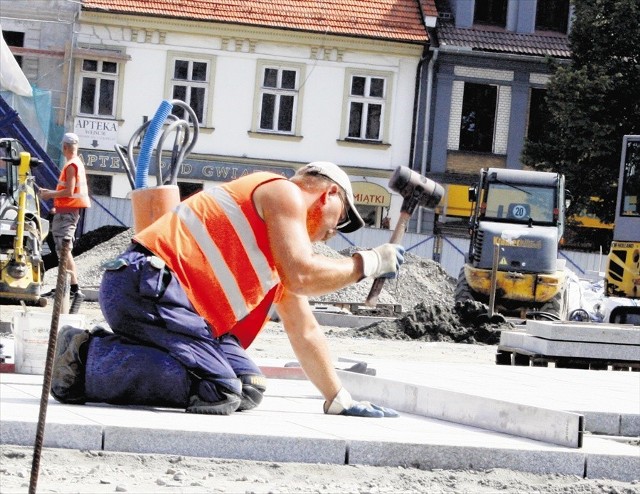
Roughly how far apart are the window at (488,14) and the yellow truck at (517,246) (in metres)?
16.4

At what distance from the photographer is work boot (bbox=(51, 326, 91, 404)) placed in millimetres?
6703

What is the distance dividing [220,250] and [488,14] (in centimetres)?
3378

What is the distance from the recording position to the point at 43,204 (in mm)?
24984

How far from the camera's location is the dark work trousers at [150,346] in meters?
6.56

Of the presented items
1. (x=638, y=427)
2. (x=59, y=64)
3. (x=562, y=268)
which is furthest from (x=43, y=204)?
(x=638, y=427)

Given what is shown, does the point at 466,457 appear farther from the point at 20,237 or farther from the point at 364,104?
the point at 364,104

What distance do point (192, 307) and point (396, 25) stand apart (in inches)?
1268

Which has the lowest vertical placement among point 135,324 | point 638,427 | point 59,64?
point 638,427

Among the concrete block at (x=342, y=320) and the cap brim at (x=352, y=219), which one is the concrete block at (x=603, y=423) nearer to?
the cap brim at (x=352, y=219)

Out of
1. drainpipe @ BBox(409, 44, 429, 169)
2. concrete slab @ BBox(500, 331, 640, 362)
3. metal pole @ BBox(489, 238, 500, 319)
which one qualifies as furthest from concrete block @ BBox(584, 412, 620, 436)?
drainpipe @ BBox(409, 44, 429, 169)

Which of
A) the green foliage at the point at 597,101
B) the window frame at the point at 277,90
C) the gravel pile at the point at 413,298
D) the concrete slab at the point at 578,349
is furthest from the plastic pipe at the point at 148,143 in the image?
the window frame at the point at 277,90

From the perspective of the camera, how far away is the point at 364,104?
37.8 metres

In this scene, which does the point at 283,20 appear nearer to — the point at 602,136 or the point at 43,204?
the point at 602,136

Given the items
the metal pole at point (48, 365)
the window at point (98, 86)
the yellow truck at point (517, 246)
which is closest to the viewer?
the metal pole at point (48, 365)
